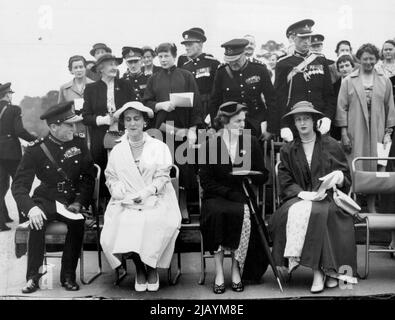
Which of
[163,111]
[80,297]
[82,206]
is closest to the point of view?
[80,297]

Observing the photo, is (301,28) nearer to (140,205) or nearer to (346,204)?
(346,204)

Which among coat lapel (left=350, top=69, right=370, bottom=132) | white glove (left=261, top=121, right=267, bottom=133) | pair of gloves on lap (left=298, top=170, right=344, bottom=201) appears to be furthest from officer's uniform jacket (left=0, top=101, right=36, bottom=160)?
coat lapel (left=350, top=69, right=370, bottom=132)

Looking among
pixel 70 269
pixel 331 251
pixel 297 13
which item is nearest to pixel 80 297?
pixel 70 269

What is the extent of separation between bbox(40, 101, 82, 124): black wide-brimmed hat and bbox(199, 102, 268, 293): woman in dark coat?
1.10m

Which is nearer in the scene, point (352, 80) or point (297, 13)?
point (297, 13)

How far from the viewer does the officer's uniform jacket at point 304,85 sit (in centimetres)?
559

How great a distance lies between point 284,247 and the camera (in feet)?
15.1

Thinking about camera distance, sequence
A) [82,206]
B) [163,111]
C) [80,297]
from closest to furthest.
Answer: [80,297] → [82,206] → [163,111]

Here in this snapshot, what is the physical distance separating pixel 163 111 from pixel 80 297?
72.6 inches

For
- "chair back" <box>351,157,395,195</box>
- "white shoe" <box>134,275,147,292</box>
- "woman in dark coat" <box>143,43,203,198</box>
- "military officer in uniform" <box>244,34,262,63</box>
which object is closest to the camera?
"white shoe" <box>134,275,147,292</box>

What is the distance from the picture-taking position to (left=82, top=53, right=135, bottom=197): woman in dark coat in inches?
215

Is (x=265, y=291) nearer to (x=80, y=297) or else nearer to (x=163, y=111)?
(x=80, y=297)

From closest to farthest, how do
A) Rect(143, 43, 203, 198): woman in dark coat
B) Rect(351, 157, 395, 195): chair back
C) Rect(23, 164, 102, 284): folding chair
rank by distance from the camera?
Rect(23, 164, 102, 284): folding chair → Rect(351, 157, 395, 195): chair back → Rect(143, 43, 203, 198): woman in dark coat

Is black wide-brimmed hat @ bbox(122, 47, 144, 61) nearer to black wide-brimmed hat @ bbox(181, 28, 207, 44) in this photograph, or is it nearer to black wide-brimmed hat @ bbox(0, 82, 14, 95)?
black wide-brimmed hat @ bbox(181, 28, 207, 44)
